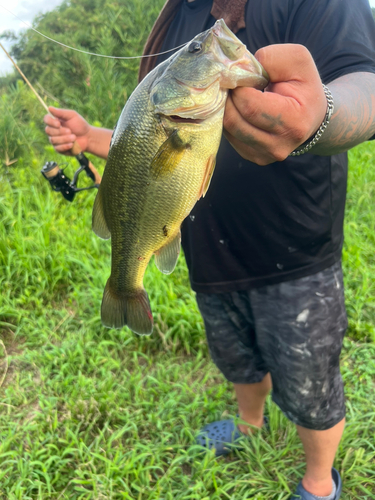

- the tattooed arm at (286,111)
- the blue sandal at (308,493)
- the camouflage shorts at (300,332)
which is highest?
the tattooed arm at (286,111)

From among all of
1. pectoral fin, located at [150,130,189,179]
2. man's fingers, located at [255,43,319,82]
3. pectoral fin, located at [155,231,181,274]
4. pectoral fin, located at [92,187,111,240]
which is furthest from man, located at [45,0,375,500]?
pectoral fin, located at [92,187,111,240]

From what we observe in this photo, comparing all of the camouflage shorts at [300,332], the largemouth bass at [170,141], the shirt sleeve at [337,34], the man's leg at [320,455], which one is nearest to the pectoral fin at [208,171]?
the largemouth bass at [170,141]

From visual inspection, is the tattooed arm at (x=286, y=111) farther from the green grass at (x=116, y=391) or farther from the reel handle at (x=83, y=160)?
the green grass at (x=116, y=391)

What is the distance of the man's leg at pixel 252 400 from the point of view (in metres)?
2.30

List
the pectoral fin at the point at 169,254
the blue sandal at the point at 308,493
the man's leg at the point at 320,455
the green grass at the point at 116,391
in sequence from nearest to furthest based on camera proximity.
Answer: the pectoral fin at the point at 169,254
the man's leg at the point at 320,455
the blue sandal at the point at 308,493
the green grass at the point at 116,391

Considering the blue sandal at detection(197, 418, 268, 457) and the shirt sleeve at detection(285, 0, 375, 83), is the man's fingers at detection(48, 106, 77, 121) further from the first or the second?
the blue sandal at detection(197, 418, 268, 457)

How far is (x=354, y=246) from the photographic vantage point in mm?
3900

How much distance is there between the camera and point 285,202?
1617mm

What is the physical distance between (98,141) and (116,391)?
63.5 inches

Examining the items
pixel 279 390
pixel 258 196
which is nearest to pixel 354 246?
pixel 279 390

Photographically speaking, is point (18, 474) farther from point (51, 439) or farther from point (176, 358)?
point (176, 358)

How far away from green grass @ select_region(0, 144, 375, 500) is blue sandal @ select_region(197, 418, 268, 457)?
0.07m

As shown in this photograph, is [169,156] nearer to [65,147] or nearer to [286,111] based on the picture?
[286,111]

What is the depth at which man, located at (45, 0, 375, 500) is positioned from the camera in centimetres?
112
